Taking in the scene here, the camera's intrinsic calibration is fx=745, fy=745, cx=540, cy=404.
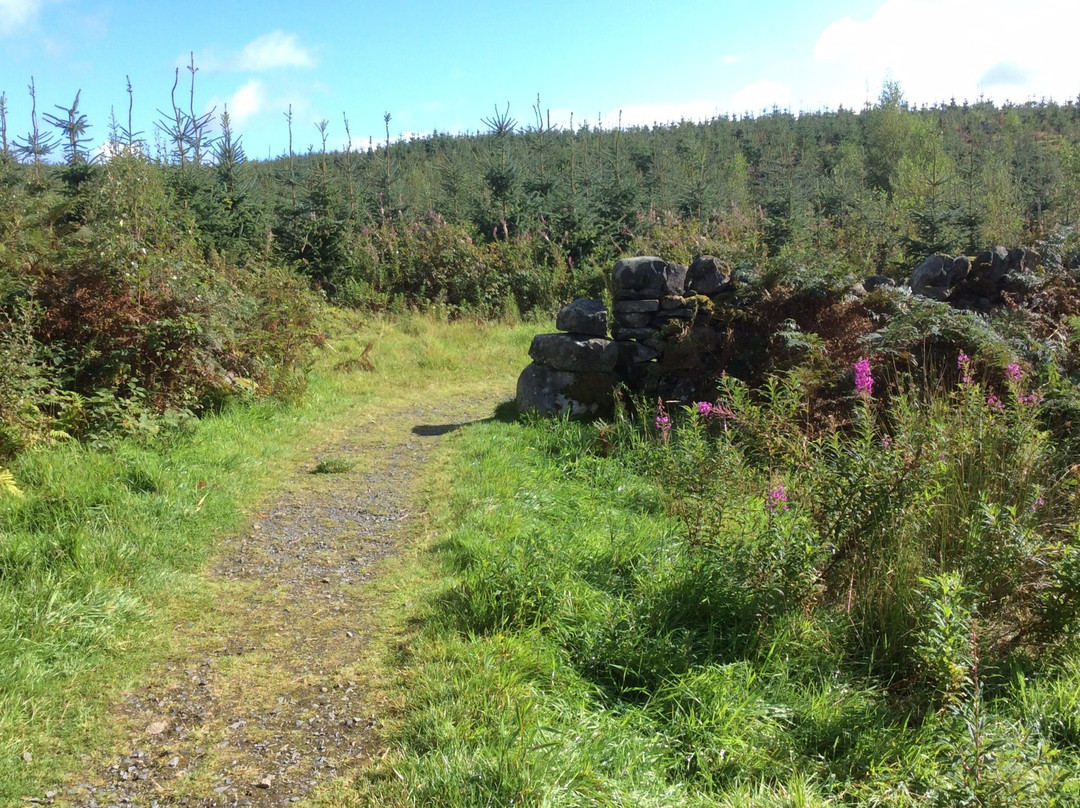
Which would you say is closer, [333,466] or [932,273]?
[333,466]

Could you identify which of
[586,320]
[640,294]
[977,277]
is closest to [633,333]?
[640,294]

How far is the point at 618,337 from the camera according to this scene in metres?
8.77

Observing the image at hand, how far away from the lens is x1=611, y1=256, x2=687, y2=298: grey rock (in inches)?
339

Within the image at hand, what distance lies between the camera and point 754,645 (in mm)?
3672

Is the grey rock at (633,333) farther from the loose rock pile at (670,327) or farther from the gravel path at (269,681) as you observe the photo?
the gravel path at (269,681)

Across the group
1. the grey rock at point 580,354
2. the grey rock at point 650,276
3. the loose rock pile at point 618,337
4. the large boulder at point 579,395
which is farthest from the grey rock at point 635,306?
the large boulder at point 579,395

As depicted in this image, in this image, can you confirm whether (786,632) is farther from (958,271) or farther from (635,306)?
(958,271)

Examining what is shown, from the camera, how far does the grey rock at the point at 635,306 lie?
859cm

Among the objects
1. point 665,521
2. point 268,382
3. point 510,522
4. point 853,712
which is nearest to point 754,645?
point 853,712

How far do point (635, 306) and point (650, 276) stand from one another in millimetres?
392

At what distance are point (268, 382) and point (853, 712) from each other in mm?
6958

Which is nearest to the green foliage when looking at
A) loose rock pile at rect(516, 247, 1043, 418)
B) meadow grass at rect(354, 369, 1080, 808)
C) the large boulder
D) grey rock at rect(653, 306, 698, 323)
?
meadow grass at rect(354, 369, 1080, 808)

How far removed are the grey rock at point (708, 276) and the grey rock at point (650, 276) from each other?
136 mm

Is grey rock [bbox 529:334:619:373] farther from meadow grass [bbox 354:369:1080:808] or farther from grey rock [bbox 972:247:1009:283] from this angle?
grey rock [bbox 972:247:1009:283]
